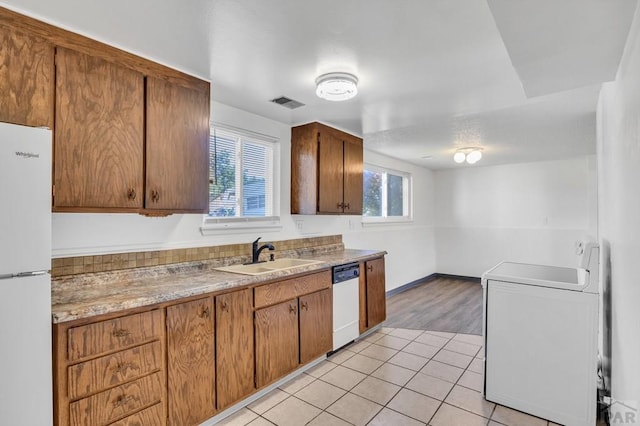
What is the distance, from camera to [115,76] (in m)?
1.87

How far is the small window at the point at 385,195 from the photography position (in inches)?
198

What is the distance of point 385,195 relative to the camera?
546 cm

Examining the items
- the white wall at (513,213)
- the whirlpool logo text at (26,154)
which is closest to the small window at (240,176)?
the whirlpool logo text at (26,154)

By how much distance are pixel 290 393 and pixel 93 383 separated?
1365 mm

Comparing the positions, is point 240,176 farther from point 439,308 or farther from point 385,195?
point 439,308

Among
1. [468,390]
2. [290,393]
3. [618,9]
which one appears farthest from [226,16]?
[468,390]

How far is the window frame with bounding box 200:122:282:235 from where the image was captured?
107 inches

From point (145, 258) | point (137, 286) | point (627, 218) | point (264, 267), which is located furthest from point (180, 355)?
point (627, 218)

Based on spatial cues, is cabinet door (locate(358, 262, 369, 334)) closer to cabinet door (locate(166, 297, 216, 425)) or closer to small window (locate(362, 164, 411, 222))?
small window (locate(362, 164, 411, 222))

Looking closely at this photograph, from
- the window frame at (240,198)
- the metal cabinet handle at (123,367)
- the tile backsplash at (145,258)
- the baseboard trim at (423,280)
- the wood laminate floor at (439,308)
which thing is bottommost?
the wood laminate floor at (439,308)

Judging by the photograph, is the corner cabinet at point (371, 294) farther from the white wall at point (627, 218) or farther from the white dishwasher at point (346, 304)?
the white wall at point (627, 218)

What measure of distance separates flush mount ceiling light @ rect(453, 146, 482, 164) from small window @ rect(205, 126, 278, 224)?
2.87 meters

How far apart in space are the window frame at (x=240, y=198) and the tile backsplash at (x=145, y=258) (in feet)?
0.51

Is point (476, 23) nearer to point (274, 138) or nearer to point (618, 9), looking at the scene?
point (618, 9)
